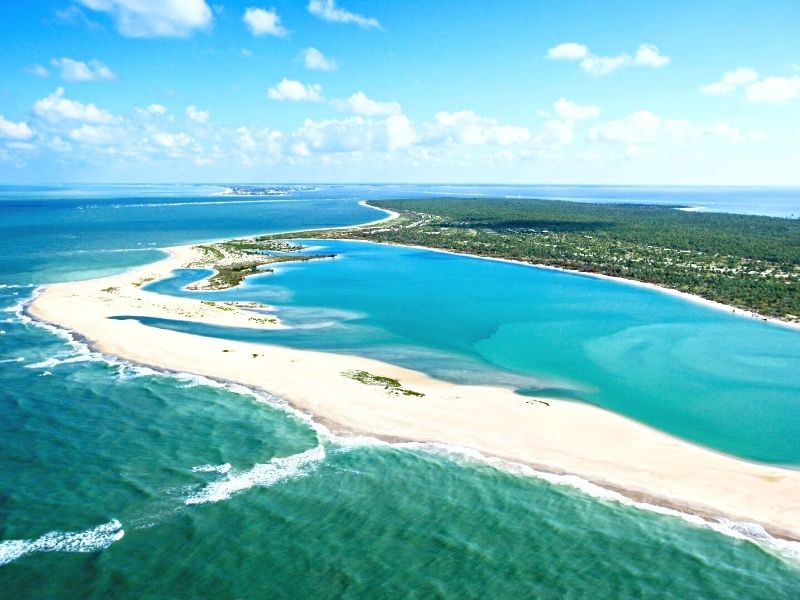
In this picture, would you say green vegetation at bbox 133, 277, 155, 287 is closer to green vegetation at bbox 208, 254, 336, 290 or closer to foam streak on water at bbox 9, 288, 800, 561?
green vegetation at bbox 208, 254, 336, 290

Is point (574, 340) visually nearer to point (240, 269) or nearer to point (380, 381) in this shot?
point (380, 381)

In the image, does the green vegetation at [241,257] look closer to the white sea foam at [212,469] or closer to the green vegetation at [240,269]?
the green vegetation at [240,269]

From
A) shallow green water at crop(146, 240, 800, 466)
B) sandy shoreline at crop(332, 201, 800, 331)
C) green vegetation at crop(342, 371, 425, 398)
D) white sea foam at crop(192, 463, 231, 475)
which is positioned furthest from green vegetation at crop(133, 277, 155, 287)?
sandy shoreline at crop(332, 201, 800, 331)

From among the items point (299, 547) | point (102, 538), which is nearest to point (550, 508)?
point (299, 547)

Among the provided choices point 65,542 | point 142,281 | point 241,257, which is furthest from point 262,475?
point 241,257

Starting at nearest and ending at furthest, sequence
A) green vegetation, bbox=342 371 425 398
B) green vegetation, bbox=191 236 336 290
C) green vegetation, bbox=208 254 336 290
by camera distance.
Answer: green vegetation, bbox=342 371 425 398, green vegetation, bbox=208 254 336 290, green vegetation, bbox=191 236 336 290

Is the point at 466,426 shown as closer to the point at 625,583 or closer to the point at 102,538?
the point at 625,583
